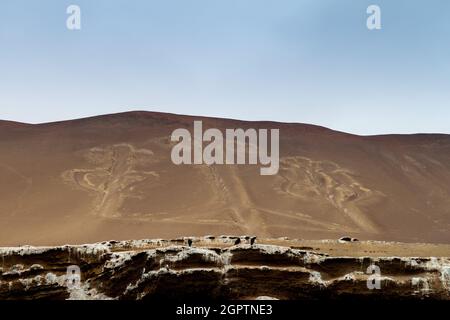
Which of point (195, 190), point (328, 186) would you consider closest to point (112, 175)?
point (195, 190)

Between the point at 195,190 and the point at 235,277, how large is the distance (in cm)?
3249

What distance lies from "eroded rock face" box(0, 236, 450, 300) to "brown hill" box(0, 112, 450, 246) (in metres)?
21.5

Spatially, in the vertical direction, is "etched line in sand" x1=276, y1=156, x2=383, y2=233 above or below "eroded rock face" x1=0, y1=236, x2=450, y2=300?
above

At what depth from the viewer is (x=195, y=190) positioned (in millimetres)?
44312

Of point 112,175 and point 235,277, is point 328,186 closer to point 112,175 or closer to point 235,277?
point 112,175

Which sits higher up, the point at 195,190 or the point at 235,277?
the point at 195,190

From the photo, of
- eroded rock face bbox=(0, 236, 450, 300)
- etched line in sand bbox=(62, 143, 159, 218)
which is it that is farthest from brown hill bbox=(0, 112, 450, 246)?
eroded rock face bbox=(0, 236, 450, 300)

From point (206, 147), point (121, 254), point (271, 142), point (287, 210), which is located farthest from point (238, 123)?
point (121, 254)

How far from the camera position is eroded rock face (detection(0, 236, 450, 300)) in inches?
463

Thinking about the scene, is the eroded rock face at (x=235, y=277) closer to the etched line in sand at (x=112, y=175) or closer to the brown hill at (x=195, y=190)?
the brown hill at (x=195, y=190)

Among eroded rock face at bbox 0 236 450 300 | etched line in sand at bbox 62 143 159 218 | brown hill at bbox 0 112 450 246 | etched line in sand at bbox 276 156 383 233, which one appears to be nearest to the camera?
eroded rock face at bbox 0 236 450 300

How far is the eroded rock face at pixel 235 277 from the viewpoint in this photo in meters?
11.8

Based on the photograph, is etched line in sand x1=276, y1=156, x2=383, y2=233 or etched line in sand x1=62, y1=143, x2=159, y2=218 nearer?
etched line in sand x1=62, y1=143, x2=159, y2=218

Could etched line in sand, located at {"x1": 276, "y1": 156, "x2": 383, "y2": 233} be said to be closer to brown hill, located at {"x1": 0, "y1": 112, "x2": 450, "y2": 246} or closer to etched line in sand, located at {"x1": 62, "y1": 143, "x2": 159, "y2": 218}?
brown hill, located at {"x1": 0, "y1": 112, "x2": 450, "y2": 246}
